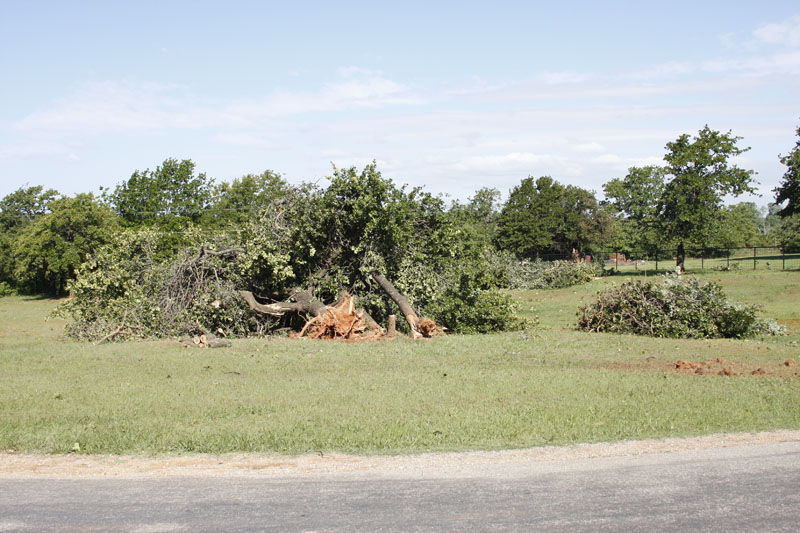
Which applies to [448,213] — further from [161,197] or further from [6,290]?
[6,290]

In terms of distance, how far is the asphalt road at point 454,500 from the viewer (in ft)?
17.2

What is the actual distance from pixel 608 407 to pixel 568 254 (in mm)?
48998

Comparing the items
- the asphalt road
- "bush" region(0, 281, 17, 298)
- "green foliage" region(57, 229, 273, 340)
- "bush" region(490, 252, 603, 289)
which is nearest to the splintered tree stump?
"green foliage" region(57, 229, 273, 340)

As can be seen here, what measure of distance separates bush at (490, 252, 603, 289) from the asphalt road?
30.7m

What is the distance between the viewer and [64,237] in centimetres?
4697

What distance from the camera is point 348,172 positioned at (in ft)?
59.7

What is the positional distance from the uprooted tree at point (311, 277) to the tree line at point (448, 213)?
25 cm

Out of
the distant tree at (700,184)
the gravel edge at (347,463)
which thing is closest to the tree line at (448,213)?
the distant tree at (700,184)

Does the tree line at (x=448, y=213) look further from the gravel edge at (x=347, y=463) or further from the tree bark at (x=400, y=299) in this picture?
the gravel edge at (x=347, y=463)

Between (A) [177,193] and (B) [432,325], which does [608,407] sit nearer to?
(B) [432,325]

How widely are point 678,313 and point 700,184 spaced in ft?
87.1

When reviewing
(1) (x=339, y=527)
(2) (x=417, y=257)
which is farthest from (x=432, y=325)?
(1) (x=339, y=527)

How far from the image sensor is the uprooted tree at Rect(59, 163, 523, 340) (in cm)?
1766

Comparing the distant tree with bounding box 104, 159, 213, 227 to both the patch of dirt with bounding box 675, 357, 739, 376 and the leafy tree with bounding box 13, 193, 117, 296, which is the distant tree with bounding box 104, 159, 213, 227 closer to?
the leafy tree with bounding box 13, 193, 117, 296
